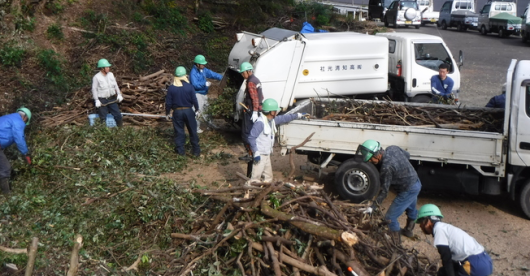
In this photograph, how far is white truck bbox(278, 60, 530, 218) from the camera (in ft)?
23.1

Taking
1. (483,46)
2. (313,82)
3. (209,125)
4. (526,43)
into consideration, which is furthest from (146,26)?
(526,43)

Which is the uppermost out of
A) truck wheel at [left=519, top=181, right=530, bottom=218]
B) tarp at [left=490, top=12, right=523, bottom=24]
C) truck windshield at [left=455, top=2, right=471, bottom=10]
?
truck windshield at [left=455, top=2, right=471, bottom=10]

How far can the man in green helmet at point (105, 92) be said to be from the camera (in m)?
10.5

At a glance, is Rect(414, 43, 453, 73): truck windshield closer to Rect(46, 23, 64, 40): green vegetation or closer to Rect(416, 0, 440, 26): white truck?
Rect(46, 23, 64, 40): green vegetation

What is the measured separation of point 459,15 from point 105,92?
24.3 metres

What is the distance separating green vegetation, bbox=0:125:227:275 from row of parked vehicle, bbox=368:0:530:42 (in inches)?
825

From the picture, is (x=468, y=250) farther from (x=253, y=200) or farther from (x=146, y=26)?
(x=146, y=26)

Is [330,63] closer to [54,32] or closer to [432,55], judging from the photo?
[432,55]

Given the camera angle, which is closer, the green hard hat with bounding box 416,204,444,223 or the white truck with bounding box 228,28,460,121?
the green hard hat with bounding box 416,204,444,223

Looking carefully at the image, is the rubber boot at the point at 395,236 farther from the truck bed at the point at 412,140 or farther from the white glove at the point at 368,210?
the truck bed at the point at 412,140

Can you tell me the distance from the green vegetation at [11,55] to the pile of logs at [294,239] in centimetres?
964

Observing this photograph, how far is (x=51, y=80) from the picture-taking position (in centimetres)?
1304

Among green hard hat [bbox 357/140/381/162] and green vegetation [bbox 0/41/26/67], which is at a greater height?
green vegetation [bbox 0/41/26/67]

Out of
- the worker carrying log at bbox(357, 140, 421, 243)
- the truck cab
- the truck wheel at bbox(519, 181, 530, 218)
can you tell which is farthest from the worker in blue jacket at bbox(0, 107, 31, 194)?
the truck cab
